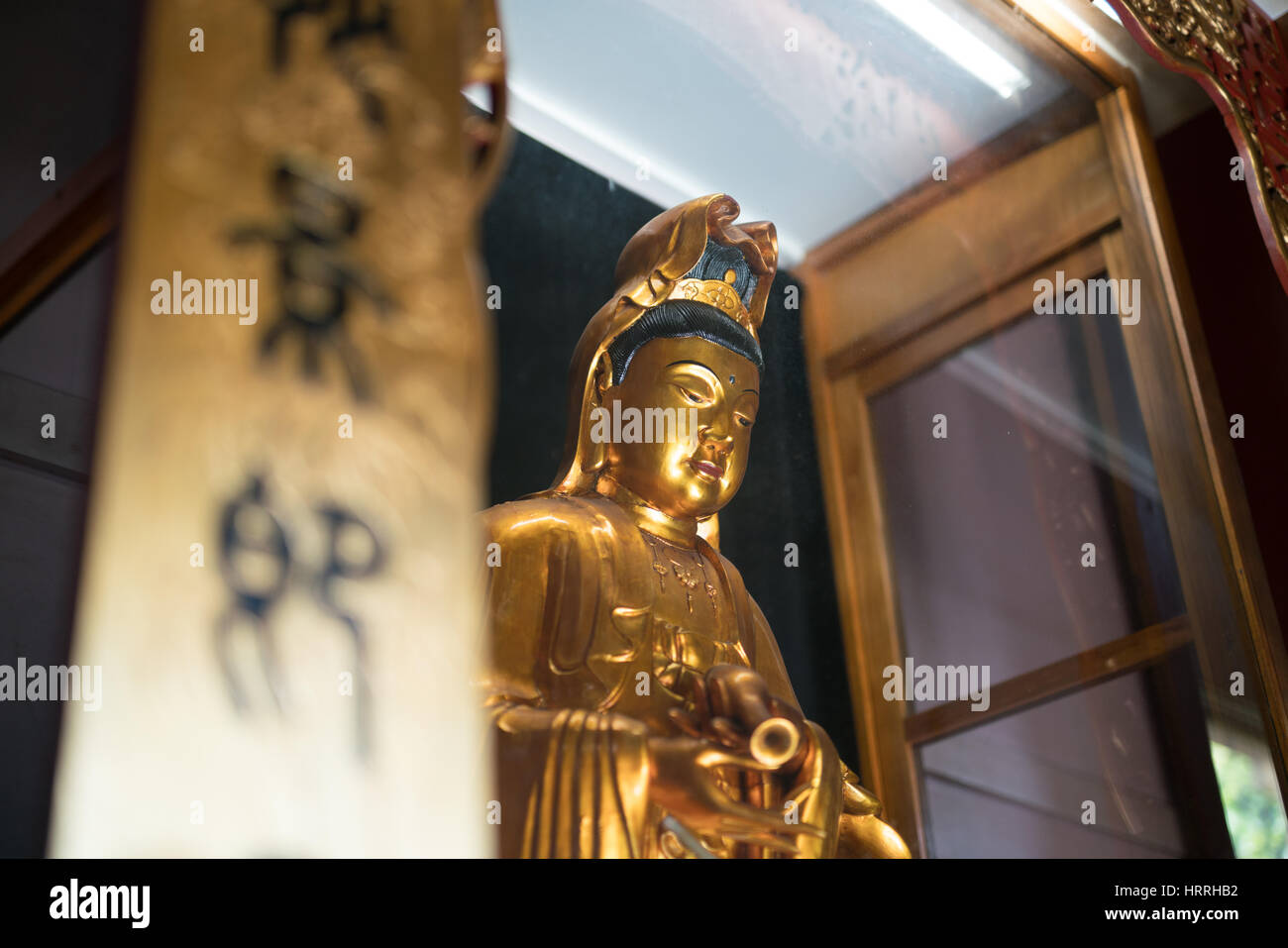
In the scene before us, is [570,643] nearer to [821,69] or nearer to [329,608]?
[329,608]

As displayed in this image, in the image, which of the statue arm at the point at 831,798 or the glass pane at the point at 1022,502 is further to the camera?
the glass pane at the point at 1022,502

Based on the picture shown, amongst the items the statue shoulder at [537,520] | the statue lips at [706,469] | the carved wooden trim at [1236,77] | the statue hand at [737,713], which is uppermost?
the carved wooden trim at [1236,77]

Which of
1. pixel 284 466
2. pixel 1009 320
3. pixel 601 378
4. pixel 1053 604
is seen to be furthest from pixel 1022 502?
pixel 284 466

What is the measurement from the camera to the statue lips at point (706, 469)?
182 centimetres

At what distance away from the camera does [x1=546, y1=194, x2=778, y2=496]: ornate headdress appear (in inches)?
74.2

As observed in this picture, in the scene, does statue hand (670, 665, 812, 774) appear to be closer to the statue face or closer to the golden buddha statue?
the golden buddha statue

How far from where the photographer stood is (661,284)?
1.90 metres

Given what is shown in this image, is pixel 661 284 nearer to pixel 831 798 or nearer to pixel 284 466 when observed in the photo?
pixel 831 798

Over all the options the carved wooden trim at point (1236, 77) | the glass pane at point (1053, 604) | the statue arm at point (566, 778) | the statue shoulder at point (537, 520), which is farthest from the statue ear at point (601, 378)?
the carved wooden trim at point (1236, 77)

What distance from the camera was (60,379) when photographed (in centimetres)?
163

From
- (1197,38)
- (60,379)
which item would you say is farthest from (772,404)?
(60,379)

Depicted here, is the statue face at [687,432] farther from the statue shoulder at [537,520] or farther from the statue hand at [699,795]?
the statue hand at [699,795]

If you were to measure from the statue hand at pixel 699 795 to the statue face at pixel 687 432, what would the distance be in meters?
0.53

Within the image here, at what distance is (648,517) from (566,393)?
0.43 metres
